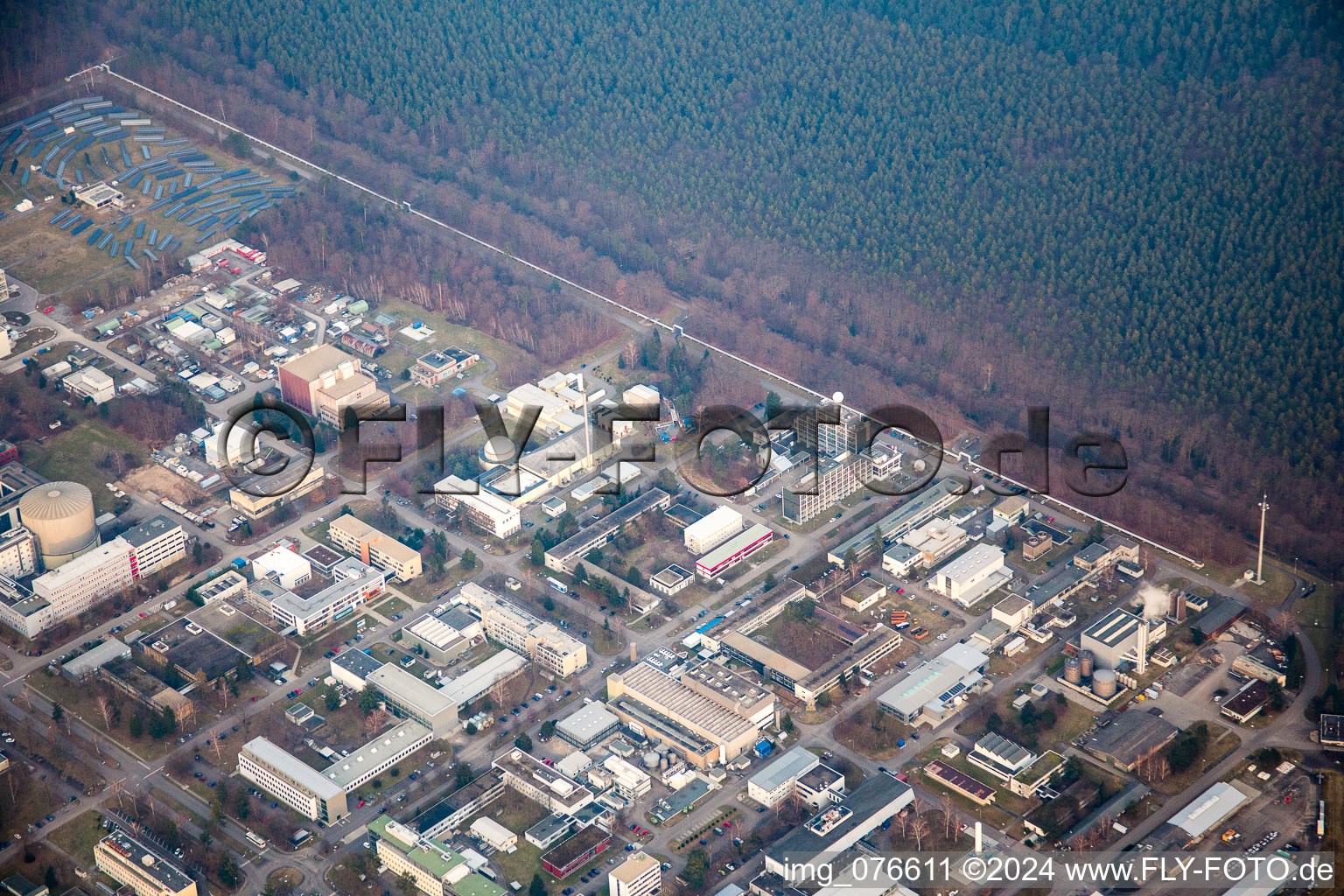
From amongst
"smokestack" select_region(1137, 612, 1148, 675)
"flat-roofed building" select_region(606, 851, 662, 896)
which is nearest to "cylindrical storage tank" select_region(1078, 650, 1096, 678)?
"smokestack" select_region(1137, 612, 1148, 675)

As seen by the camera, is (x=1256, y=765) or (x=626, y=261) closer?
(x=1256, y=765)

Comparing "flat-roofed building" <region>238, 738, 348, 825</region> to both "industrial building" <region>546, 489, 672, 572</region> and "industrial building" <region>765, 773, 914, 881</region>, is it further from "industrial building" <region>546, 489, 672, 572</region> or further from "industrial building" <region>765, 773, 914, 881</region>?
"industrial building" <region>765, 773, 914, 881</region>

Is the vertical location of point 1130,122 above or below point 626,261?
above

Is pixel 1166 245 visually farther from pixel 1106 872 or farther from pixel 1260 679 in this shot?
pixel 1106 872

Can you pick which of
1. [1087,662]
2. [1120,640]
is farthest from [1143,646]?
[1087,662]

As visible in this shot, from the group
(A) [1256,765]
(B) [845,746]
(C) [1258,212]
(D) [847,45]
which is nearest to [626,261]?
(D) [847,45]

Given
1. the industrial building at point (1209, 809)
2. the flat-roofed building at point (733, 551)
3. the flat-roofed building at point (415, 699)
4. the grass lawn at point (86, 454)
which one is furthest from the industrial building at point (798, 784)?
the grass lawn at point (86, 454)

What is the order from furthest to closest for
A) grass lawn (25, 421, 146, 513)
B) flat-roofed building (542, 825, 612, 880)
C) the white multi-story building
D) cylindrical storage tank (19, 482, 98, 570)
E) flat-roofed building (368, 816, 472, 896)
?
grass lawn (25, 421, 146, 513), cylindrical storage tank (19, 482, 98, 570), the white multi-story building, flat-roofed building (542, 825, 612, 880), flat-roofed building (368, 816, 472, 896)

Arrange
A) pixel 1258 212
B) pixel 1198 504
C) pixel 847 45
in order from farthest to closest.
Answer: pixel 847 45
pixel 1258 212
pixel 1198 504
